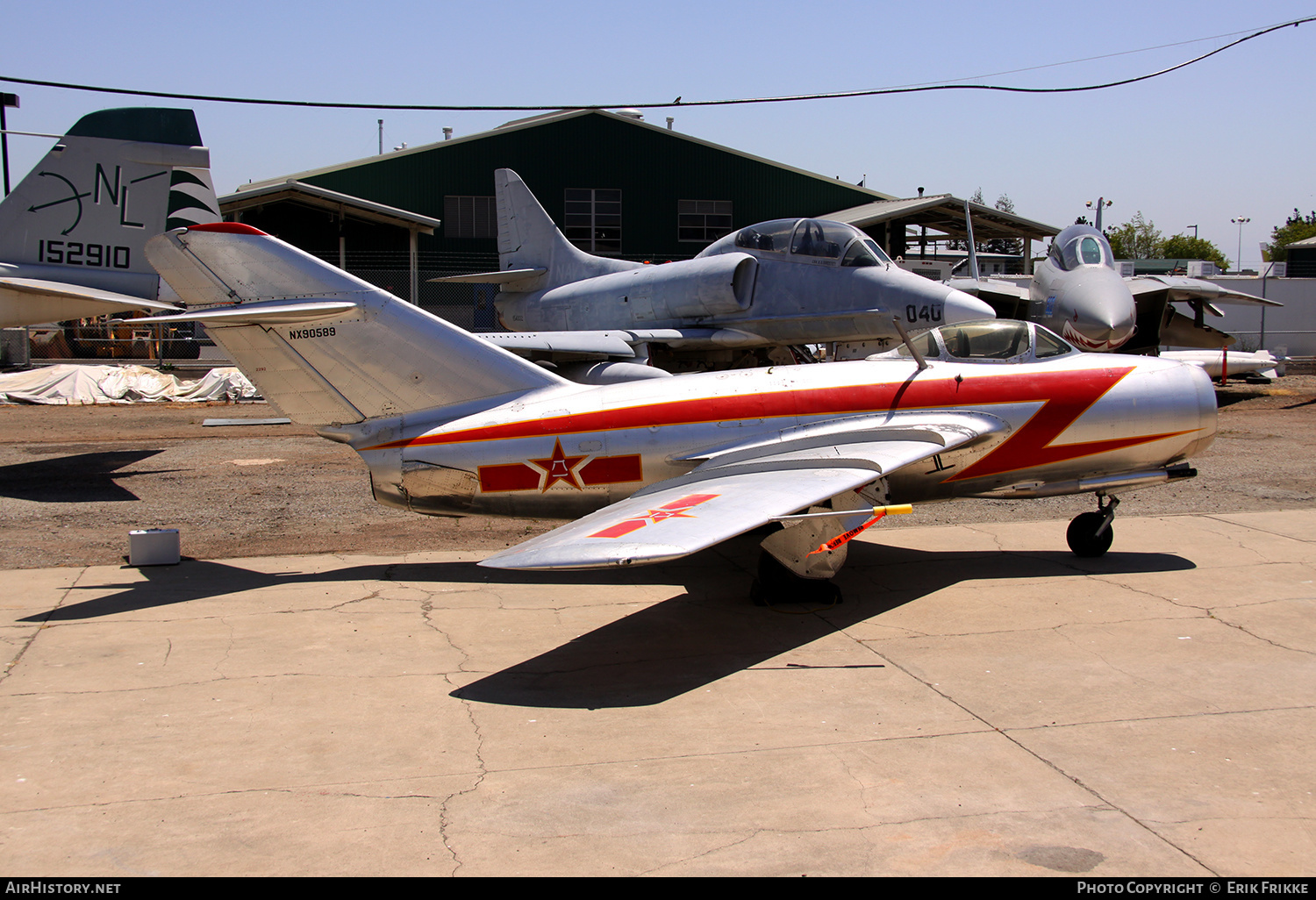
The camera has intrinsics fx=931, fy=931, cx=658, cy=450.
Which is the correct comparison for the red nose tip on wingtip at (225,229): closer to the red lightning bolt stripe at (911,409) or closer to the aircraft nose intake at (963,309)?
the red lightning bolt stripe at (911,409)

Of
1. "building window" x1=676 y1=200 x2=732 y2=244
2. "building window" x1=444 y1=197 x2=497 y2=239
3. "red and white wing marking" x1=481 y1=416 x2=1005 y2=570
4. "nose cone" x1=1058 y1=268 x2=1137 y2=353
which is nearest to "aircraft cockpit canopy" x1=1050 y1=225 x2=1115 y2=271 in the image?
"nose cone" x1=1058 y1=268 x2=1137 y2=353

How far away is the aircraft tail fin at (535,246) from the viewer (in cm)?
1966

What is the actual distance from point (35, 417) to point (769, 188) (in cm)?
2677

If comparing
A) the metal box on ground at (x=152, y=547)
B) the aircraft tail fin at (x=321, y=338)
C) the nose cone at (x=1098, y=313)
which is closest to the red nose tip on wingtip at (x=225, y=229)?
the aircraft tail fin at (x=321, y=338)

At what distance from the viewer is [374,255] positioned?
114ft

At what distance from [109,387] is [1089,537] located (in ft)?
81.7

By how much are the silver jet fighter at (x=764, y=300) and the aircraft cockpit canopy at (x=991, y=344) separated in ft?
15.5

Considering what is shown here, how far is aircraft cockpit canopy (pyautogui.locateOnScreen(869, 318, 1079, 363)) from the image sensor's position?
29.3ft

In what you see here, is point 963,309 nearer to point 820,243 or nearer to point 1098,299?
point 820,243

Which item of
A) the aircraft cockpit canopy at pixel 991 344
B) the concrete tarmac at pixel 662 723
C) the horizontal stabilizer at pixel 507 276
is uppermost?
the horizontal stabilizer at pixel 507 276

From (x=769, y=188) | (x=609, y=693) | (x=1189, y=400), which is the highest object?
(x=769, y=188)

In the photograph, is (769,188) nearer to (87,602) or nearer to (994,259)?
(994,259)

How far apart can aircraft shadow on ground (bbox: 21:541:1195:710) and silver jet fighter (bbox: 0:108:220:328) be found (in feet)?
30.4

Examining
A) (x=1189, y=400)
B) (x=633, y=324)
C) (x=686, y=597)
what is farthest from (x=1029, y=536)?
(x=633, y=324)
